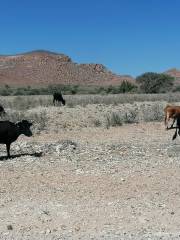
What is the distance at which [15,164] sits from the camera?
15156mm

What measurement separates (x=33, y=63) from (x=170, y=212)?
143 m

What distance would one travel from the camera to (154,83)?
85188mm

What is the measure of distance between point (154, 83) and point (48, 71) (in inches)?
2642

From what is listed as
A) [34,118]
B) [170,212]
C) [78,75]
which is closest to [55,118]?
[34,118]

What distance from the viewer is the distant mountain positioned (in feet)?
468

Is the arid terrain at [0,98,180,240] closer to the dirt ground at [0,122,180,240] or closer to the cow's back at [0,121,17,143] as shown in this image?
the dirt ground at [0,122,180,240]

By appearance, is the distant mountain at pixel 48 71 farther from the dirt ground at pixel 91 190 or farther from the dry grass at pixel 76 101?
the dirt ground at pixel 91 190

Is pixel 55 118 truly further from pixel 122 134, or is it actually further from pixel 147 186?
pixel 147 186

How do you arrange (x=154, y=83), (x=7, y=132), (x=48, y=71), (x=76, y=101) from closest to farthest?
1. (x=7, y=132)
2. (x=76, y=101)
3. (x=154, y=83)
4. (x=48, y=71)

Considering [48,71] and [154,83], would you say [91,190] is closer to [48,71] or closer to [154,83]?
[154,83]

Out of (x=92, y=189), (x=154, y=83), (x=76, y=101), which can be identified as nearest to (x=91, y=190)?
(x=92, y=189)

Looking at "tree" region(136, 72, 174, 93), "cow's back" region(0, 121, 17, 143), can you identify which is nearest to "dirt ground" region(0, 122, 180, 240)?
"cow's back" region(0, 121, 17, 143)

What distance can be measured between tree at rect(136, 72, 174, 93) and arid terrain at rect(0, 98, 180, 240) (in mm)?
60862

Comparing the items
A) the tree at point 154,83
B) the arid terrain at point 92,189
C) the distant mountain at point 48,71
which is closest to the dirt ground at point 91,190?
the arid terrain at point 92,189
